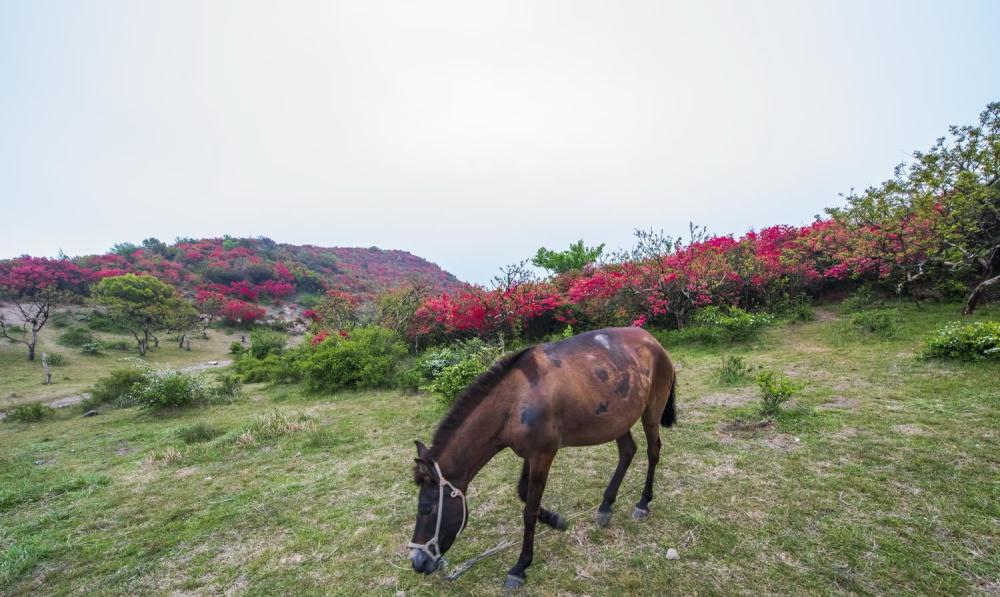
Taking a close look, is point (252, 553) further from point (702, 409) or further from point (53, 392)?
point (53, 392)

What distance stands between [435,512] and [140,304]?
32128 mm

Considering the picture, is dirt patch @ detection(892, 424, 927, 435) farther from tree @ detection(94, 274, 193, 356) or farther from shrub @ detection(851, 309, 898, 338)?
tree @ detection(94, 274, 193, 356)

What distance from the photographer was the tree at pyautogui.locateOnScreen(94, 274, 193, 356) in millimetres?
23391

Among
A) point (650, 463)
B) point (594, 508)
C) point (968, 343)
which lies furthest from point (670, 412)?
point (968, 343)

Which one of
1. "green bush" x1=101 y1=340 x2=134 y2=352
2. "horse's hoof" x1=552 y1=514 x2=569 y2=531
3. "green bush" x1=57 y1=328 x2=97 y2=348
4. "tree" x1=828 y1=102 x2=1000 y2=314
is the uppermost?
"tree" x1=828 y1=102 x2=1000 y2=314

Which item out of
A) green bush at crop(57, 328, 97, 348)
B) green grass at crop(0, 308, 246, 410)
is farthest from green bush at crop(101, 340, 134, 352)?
green bush at crop(57, 328, 97, 348)

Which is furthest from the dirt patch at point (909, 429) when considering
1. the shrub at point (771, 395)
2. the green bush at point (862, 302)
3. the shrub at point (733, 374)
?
the green bush at point (862, 302)

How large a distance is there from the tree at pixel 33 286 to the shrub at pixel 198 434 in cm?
2254

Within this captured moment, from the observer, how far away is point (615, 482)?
3.42 metres

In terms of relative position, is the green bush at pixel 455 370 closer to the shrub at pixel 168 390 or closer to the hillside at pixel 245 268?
the shrub at pixel 168 390

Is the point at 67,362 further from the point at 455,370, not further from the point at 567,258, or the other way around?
the point at 567,258

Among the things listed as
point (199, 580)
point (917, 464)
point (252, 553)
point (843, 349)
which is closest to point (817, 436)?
point (917, 464)

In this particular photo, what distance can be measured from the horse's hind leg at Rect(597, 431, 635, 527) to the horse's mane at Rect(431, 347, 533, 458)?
59.4 inches

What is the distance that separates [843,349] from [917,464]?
6.26 meters
